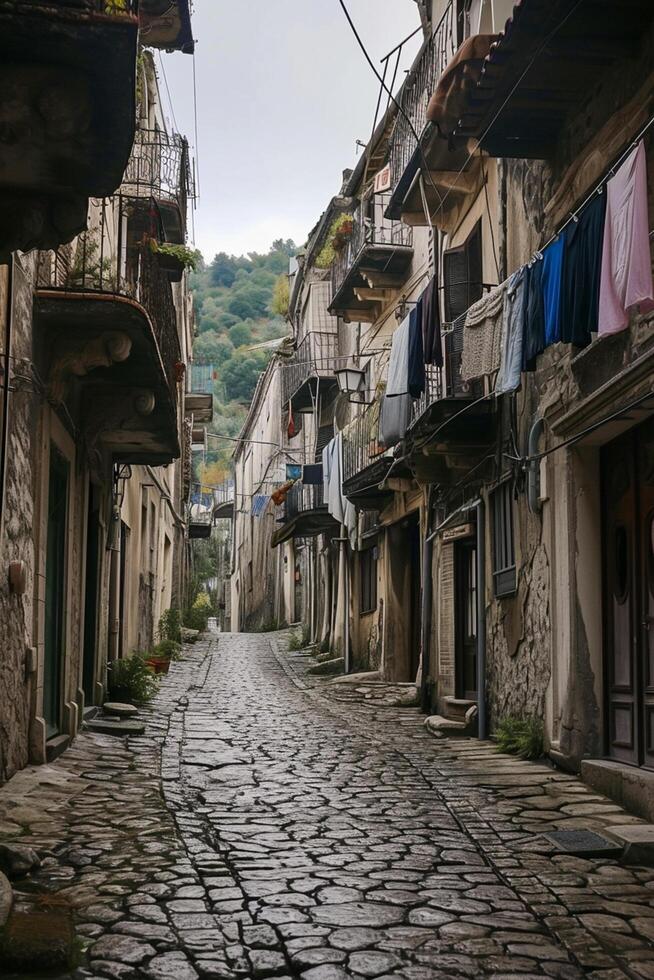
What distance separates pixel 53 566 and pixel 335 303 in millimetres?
11659

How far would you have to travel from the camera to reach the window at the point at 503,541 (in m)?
11.2

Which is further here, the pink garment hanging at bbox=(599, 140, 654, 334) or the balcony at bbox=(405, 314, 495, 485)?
the balcony at bbox=(405, 314, 495, 485)

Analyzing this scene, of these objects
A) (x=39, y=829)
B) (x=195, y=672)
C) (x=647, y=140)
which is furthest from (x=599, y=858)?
(x=195, y=672)

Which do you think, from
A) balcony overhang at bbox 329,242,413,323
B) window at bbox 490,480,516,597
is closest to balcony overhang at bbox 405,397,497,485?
window at bbox 490,480,516,597

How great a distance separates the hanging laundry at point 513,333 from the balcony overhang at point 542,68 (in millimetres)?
1424

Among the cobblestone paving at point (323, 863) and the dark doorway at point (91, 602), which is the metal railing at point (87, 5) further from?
the dark doorway at point (91, 602)

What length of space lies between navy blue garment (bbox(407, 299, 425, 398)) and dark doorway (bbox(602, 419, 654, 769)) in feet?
12.7

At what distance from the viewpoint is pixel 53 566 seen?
1048 cm

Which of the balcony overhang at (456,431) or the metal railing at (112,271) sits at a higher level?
the metal railing at (112,271)

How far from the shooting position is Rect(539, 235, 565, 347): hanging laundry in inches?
318

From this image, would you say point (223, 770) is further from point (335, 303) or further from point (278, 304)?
point (278, 304)

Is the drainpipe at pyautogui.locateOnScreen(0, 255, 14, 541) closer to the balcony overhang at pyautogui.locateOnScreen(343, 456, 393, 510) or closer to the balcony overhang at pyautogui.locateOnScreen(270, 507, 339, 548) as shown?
the balcony overhang at pyautogui.locateOnScreen(343, 456, 393, 510)

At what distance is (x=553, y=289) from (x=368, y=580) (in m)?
13.5

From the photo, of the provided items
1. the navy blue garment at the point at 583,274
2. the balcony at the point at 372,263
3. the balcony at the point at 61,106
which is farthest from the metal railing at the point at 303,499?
the balcony at the point at 61,106
